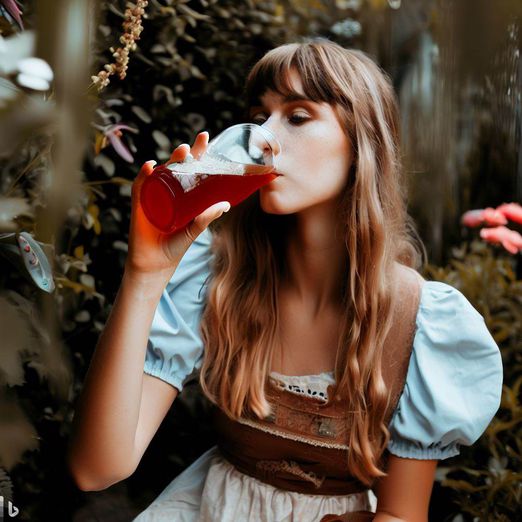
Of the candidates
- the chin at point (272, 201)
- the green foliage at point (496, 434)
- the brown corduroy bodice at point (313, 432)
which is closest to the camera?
the chin at point (272, 201)

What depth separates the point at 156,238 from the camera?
113 cm

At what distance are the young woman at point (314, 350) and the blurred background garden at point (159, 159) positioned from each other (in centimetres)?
25

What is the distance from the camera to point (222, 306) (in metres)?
1.48

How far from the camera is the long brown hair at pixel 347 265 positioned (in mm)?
1350

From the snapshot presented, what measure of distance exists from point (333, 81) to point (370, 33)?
195 cm

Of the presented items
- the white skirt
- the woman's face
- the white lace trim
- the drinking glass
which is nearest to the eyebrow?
the woman's face

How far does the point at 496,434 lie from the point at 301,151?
1.15 m

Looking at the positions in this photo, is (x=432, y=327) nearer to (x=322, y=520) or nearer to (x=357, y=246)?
(x=357, y=246)

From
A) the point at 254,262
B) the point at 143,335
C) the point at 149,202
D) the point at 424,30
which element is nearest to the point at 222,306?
the point at 254,262

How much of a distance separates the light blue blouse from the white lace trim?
15cm

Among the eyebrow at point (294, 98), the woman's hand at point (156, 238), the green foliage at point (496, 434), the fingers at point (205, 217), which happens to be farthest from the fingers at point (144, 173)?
the green foliage at point (496, 434)

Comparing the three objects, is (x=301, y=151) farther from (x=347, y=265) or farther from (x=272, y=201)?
(x=347, y=265)

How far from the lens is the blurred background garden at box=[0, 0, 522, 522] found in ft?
2.70

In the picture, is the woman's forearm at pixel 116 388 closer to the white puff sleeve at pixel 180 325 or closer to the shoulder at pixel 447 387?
the white puff sleeve at pixel 180 325
